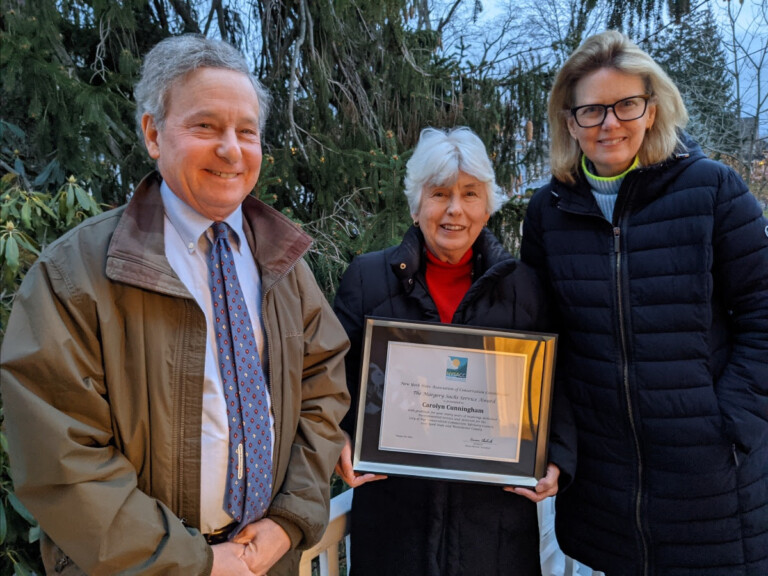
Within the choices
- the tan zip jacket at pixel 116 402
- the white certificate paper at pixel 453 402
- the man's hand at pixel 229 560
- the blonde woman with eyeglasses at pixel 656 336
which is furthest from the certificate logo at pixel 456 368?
the man's hand at pixel 229 560

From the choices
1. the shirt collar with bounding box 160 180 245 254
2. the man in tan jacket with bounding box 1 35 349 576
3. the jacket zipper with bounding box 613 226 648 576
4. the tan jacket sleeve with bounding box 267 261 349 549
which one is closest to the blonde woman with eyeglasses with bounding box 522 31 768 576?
the jacket zipper with bounding box 613 226 648 576

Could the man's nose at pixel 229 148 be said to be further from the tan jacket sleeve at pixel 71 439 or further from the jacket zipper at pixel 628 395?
the jacket zipper at pixel 628 395

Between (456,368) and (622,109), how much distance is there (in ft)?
3.24

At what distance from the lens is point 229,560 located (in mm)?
1212

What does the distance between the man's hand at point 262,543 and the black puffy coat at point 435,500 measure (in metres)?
0.50

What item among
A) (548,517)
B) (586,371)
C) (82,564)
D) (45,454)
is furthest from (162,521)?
(548,517)

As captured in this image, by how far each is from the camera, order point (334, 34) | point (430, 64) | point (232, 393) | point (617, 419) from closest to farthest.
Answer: point (232, 393)
point (617, 419)
point (334, 34)
point (430, 64)

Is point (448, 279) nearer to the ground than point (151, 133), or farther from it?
nearer to the ground

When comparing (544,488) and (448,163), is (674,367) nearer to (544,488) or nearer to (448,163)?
(544,488)

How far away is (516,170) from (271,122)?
1.89m

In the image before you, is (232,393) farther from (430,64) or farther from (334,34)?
(430,64)

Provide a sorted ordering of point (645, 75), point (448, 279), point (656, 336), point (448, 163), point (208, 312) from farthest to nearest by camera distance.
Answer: point (448, 279) → point (448, 163) → point (645, 75) → point (656, 336) → point (208, 312)

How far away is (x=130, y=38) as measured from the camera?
10.3 ft

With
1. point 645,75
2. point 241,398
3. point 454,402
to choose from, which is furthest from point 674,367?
point 241,398
